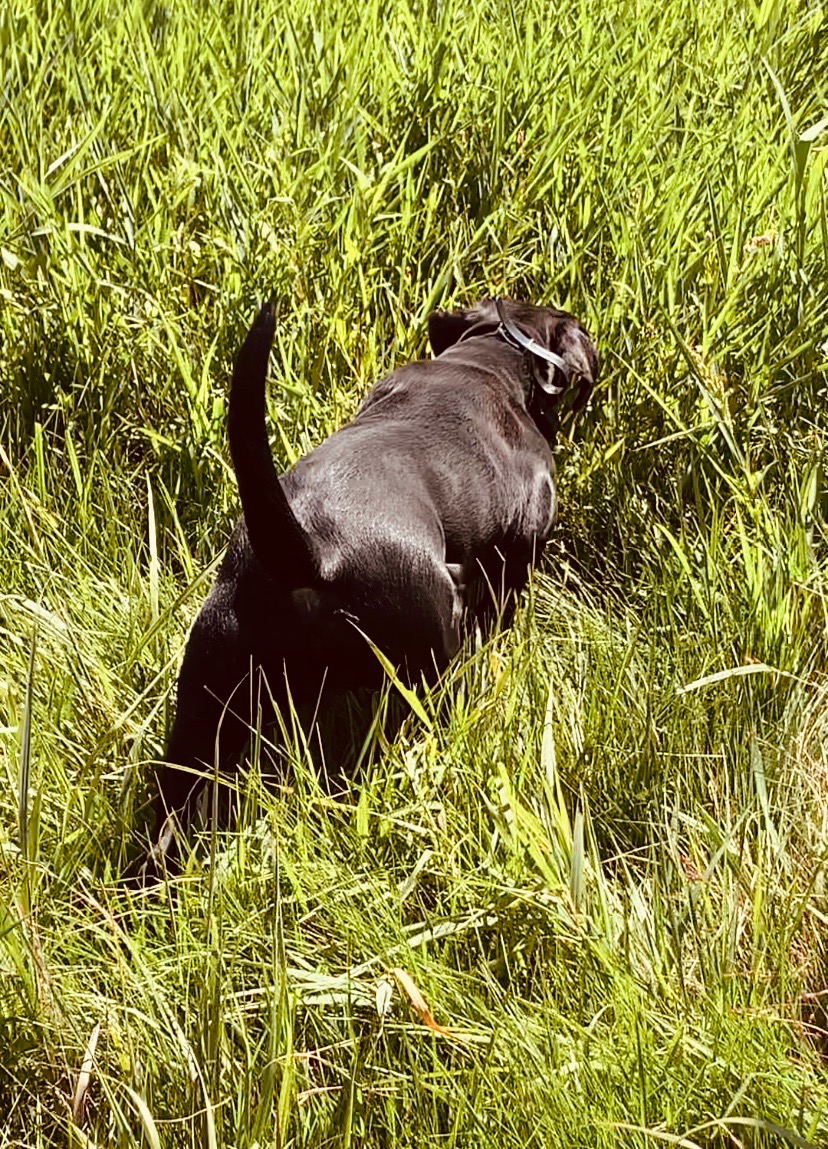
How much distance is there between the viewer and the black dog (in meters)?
2.03

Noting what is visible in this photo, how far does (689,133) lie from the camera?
3209 mm

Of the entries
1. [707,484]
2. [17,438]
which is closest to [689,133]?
[707,484]

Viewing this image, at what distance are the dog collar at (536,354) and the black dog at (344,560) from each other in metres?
0.25

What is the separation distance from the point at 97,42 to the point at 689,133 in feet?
5.03

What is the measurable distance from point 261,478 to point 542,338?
44.6 inches

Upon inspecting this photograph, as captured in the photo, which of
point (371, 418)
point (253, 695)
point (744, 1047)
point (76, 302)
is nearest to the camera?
point (744, 1047)

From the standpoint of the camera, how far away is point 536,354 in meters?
2.81

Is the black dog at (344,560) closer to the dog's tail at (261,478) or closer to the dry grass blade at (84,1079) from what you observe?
the dog's tail at (261,478)

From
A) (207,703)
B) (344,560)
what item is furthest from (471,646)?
(207,703)

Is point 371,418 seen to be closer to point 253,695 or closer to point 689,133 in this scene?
point 253,695

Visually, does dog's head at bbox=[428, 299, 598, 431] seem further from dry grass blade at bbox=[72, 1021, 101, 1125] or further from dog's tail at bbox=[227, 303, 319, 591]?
dry grass blade at bbox=[72, 1021, 101, 1125]

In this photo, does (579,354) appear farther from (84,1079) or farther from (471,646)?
(84,1079)

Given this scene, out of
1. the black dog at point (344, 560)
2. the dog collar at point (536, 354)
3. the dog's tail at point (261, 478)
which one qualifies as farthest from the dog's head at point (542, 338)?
the dog's tail at point (261, 478)

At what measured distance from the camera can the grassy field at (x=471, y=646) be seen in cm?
171
